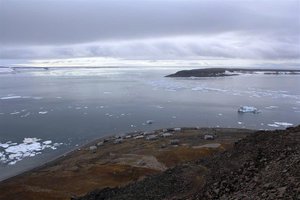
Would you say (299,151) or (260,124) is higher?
(299,151)

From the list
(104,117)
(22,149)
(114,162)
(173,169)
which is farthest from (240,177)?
(104,117)

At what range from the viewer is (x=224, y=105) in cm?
5034

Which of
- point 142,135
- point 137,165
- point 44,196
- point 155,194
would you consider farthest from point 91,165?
point 155,194

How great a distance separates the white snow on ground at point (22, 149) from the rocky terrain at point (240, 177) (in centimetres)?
1386

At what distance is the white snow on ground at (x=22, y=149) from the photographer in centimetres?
2559

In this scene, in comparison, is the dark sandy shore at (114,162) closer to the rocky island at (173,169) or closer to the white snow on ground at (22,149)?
the rocky island at (173,169)

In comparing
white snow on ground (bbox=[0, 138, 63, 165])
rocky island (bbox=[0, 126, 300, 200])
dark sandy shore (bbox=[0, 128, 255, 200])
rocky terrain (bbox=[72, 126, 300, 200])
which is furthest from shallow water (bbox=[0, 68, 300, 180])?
rocky terrain (bbox=[72, 126, 300, 200])

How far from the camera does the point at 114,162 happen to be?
22594mm

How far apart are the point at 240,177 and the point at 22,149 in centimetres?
2121

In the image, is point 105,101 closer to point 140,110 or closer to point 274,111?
point 140,110

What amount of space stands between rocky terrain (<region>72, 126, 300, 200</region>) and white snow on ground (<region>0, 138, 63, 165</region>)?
13863 mm

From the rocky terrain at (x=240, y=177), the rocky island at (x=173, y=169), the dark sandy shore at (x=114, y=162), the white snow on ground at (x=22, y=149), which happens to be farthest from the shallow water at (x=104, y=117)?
the rocky terrain at (x=240, y=177)

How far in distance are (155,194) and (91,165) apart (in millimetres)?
10877

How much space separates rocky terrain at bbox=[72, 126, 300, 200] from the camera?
27.5 feet
